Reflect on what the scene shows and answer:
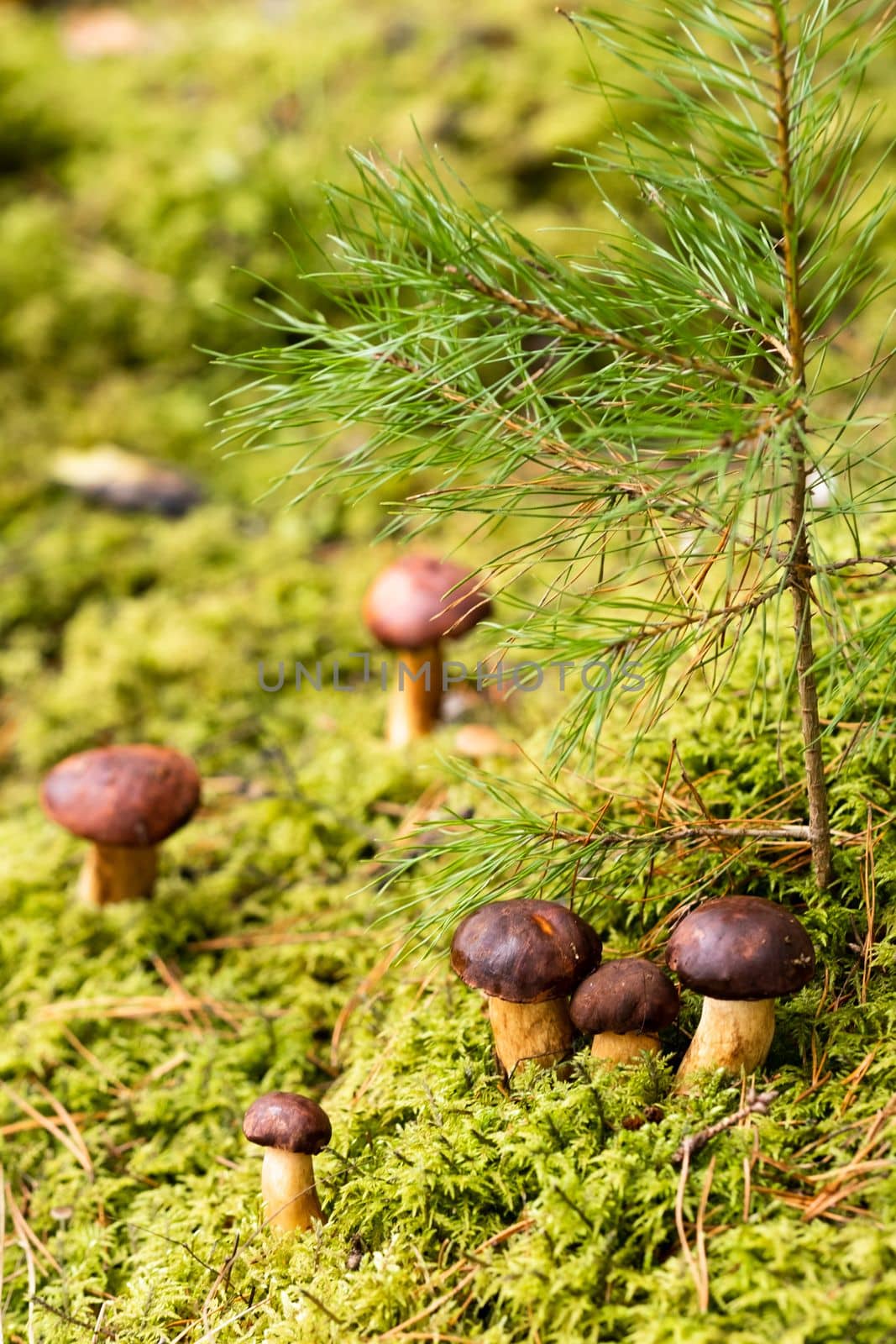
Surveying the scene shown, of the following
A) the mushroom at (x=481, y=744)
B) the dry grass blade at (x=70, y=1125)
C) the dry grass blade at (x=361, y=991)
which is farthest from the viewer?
the mushroom at (x=481, y=744)

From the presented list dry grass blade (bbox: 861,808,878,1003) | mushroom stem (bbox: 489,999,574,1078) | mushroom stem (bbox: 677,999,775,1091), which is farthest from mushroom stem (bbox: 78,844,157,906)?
dry grass blade (bbox: 861,808,878,1003)

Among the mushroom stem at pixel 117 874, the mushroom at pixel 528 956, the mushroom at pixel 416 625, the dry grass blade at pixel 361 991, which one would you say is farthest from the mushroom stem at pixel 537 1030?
the mushroom at pixel 416 625

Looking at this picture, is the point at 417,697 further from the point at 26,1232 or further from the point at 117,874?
the point at 26,1232

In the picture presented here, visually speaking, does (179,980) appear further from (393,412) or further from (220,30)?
(220,30)

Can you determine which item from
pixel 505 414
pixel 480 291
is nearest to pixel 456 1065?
pixel 505 414

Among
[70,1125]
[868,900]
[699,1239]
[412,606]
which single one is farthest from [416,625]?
[699,1239]

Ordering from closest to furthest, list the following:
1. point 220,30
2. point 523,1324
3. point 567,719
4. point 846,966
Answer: point 523,1324 < point 567,719 < point 846,966 < point 220,30

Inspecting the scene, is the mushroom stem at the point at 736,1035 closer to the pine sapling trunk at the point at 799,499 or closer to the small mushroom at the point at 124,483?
the pine sapling trunk at the point at 799,499
